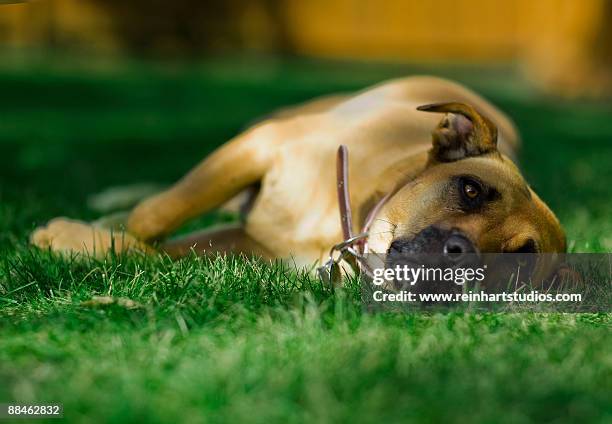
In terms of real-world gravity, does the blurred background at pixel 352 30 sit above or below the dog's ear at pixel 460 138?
below

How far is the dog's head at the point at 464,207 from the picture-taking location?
11.5 feet

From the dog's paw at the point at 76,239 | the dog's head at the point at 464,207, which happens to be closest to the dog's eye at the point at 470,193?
the dog's head at the point at 464,207

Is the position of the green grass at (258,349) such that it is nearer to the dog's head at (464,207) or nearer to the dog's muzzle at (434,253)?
the dog's muzzle at (434,253)

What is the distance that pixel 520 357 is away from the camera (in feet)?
9.28

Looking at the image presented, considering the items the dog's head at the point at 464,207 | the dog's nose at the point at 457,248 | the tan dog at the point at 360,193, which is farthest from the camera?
the tan dog at the point at 360,193

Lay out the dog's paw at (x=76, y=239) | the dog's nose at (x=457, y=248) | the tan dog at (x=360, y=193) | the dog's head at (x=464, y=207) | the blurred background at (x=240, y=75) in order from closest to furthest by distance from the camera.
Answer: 1. the dog's nose at (x=457, y=248)
2. the dog's head at (x=464, y=207)
3. the tan dog at (x=360, y=193)
4. the dog's paw at (x=76, y=239)
5. the blurred background at (x=240, y=75)

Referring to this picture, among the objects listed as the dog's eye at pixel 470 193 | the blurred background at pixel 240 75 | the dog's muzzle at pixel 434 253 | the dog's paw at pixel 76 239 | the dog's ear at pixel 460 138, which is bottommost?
the blurred background at pixel 240 75

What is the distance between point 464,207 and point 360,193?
2.14ft

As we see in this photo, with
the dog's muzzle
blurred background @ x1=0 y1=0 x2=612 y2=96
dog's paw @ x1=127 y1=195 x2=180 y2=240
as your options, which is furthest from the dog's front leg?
blurred background @ x1=0 y1=0 x2=612 y2=96

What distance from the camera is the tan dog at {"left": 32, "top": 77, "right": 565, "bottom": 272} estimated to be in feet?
11.8

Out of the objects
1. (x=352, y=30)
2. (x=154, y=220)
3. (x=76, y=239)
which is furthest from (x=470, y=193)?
(x=352, y=30)

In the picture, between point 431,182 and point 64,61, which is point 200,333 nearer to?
point 431,182

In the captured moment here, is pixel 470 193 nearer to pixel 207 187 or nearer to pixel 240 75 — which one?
pixel 207 187

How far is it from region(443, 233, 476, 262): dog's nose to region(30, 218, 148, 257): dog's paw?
4.61ft
